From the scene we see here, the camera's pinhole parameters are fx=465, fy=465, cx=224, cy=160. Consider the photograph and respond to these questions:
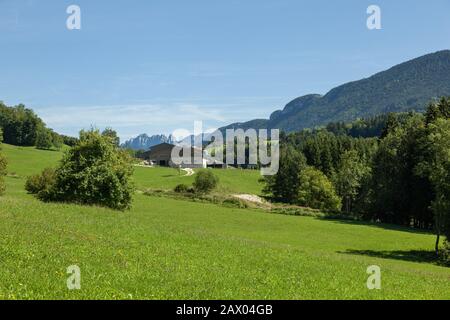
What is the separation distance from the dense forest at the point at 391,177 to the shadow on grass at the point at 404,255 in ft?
9.08

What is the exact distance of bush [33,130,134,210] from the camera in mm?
50344

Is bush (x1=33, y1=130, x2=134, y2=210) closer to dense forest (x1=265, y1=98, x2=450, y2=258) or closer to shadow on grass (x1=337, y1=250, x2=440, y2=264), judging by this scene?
shadow on grass (x1=337, y1=250, x2=440, y2=264)

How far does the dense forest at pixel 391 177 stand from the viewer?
55.4 m

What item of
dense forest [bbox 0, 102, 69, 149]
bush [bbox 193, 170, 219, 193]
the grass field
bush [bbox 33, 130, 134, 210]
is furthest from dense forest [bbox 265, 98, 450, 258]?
dense forest [bbox 0, 102, 69, 149]

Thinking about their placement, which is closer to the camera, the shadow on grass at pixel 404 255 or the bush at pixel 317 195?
the shadow on grass at pixel 404 255

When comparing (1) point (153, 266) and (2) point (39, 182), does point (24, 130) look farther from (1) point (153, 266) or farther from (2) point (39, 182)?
(1) point (153, 266)

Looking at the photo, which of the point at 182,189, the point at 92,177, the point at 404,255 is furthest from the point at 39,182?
the point at 404,255

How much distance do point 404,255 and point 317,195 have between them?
60.1 metres

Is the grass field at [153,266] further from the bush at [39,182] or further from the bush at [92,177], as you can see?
the bush at [39,182]

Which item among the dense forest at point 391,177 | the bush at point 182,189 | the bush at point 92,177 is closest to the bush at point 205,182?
the bush at point 182,189

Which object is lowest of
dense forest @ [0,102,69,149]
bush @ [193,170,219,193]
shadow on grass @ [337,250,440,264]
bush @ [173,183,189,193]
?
shadow on grass @ [337,250,440,264]

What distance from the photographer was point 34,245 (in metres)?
22.0
